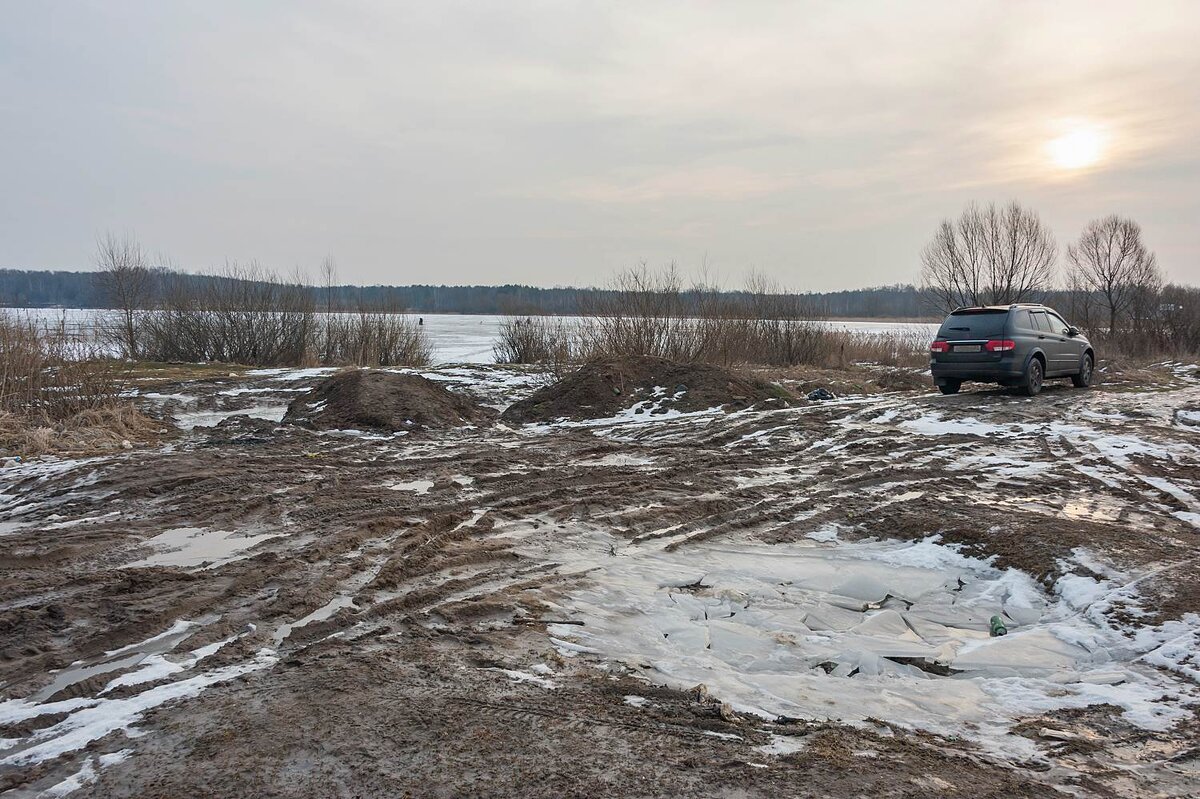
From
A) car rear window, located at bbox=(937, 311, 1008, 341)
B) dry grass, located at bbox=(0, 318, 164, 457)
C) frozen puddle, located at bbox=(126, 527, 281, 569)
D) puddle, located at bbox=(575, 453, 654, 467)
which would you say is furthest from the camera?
car rear window, located at bbox=(937, 311, 1008, 341)

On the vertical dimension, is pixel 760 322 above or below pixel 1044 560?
above

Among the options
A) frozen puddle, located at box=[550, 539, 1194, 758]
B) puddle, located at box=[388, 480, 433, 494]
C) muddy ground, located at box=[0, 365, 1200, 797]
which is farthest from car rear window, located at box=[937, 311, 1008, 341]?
puddle, located at box=[388, 480, 433, 494]

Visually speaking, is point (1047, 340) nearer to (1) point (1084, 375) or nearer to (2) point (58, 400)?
(1) point (1084, 375)

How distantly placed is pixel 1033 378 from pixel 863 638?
41.4ft

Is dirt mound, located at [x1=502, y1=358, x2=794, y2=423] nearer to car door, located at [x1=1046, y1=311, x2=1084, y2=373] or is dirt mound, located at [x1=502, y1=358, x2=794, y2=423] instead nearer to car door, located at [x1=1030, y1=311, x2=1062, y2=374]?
car door, located at [x1=1030, y1=311, x2=1062, y2=374]

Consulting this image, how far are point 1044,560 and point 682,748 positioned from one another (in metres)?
4.08

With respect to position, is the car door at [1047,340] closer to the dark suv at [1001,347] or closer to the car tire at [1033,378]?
the dark suv at [1001,347]

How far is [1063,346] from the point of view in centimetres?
1597

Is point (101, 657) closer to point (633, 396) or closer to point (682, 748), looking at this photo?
point (682, 748)

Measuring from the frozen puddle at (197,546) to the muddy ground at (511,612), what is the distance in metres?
0.04

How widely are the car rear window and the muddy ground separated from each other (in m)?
3.78

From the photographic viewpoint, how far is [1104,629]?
476cm

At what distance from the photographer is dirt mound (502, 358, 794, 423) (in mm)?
15719

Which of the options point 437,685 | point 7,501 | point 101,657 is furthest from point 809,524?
point 7,501
